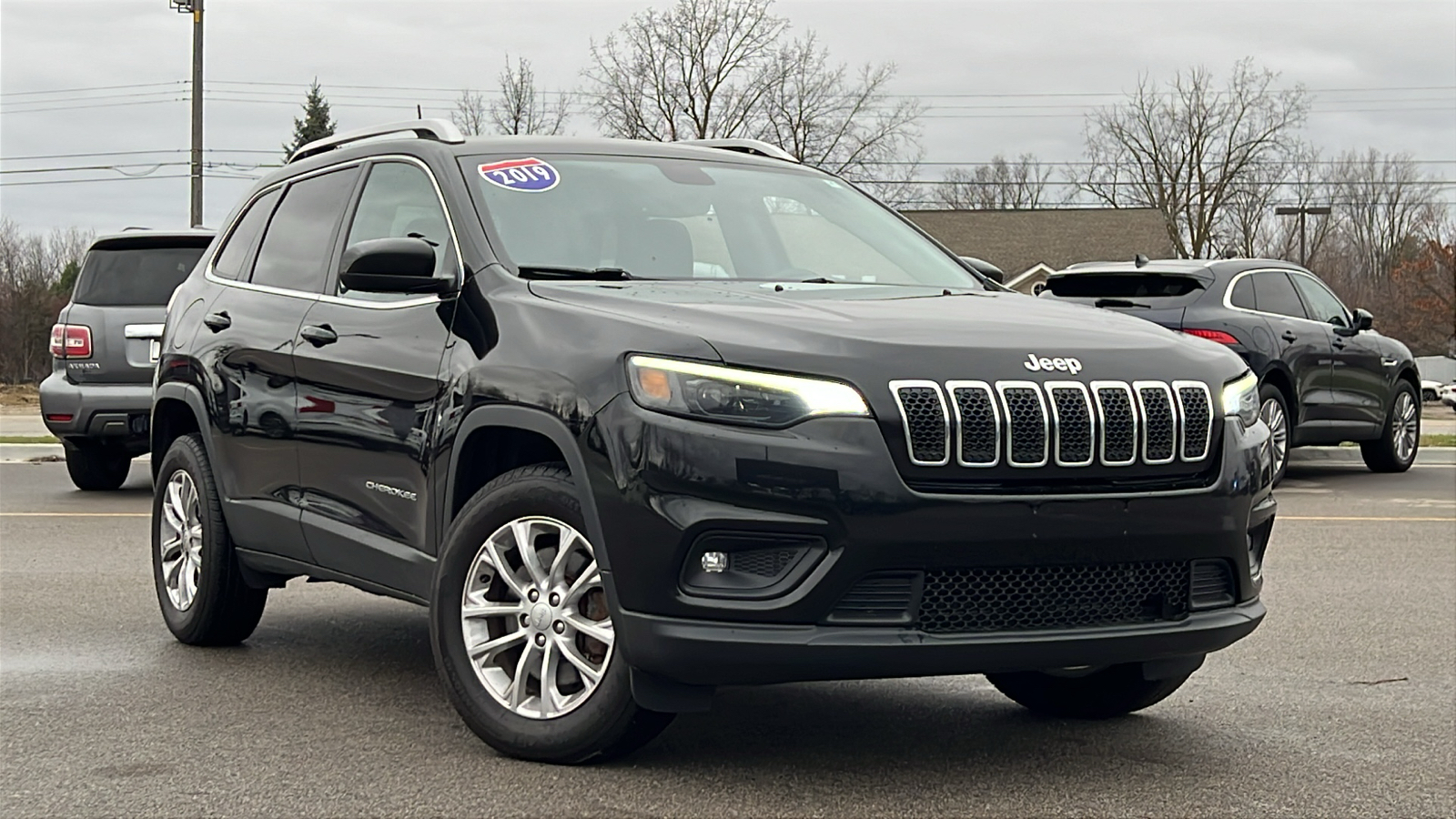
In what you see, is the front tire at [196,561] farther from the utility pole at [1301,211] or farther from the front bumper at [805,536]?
the utility pole at [1301,211]

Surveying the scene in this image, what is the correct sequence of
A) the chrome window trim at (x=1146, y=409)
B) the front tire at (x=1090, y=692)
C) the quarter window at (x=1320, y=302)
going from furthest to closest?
1. the quarter window at (x=1320, y=302)
2. the front tire at (x=1090, y=692)
3. the chrome window trim at (x=1146, y=409)

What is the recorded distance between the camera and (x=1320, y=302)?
48.0 ft

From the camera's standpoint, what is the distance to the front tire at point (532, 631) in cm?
451

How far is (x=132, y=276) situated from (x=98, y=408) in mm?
1034

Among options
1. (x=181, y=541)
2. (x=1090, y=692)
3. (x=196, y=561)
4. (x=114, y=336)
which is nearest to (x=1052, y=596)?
(x=1090, y=692)

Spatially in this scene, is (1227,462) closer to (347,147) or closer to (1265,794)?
(1265,794)

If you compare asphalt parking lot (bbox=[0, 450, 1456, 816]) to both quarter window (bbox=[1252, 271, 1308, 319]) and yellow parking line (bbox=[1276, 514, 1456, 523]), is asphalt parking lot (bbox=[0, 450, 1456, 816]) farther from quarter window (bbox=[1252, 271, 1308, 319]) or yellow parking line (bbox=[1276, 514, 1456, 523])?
quarter window (bbox=[1252, 271, 1308, 319])

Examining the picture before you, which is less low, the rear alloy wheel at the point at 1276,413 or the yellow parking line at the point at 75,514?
the rear alloy wheel at the point at 1276,413

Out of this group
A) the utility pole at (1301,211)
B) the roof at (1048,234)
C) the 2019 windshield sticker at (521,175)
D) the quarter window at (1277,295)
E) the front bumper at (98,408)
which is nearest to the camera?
the 2019 windshield sticker at (521,175)

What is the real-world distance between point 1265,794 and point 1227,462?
2.77 feet

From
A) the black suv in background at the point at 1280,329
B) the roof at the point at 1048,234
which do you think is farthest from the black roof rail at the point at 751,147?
the roof at the point at 1048,234

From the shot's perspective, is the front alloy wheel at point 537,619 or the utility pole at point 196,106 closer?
the front alloy wheel at point 537,619

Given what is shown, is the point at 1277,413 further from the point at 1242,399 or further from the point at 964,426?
the point at 964,426

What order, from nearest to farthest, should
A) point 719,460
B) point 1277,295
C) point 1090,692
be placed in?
point 719,460 < point 1090,692 < point 1277,295
